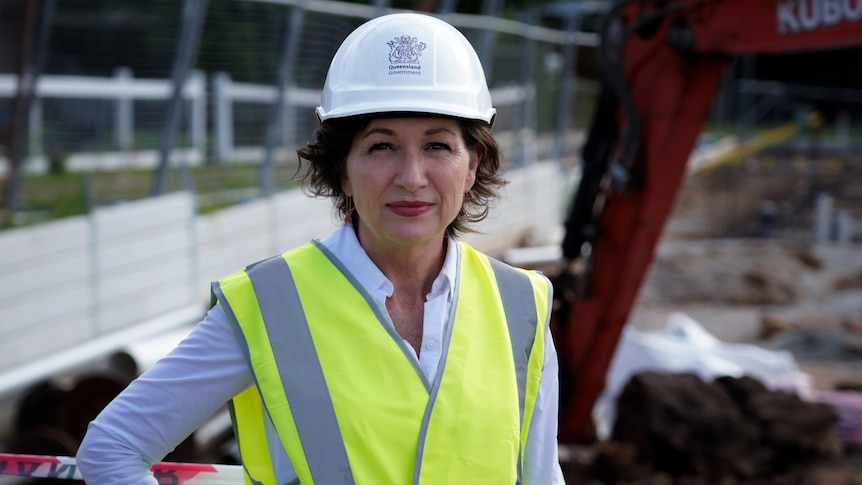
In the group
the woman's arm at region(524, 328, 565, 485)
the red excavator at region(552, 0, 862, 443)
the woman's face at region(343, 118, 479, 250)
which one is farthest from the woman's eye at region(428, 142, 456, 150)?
the red excavator at region(552, 0, 862, 443)

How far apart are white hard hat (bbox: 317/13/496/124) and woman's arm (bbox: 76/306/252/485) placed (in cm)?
50

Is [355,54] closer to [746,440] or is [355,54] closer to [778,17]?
[778,17]

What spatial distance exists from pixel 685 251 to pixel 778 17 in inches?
424

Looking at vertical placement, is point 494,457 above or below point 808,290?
above

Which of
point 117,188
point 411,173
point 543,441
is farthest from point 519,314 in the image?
point 117,188

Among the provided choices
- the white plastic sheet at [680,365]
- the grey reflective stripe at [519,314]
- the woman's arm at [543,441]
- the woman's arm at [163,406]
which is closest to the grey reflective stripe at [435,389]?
the grey reflective stripe at [519,314]

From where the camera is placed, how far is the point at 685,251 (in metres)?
15.9

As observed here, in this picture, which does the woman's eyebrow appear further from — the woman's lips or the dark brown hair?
the woman's lips

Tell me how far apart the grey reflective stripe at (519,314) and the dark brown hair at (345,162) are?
0.61 ft

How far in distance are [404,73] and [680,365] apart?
608 cm

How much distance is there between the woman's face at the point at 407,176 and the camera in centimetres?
214

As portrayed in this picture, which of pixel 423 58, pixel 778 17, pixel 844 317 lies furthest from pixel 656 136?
pixel 844 317

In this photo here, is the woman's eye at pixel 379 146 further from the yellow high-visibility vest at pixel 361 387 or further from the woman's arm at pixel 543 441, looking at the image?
the woman's arm at pixel 543 441

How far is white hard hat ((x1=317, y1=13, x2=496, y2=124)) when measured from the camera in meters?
2.15
